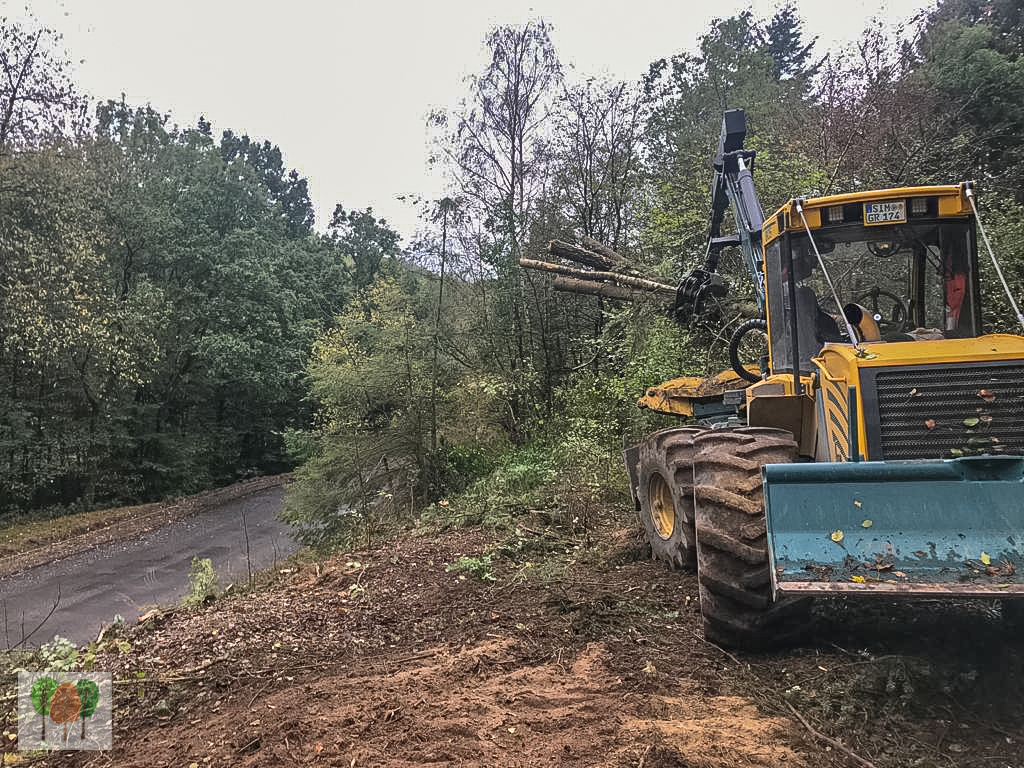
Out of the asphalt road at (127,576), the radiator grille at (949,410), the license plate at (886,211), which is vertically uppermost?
the license plate at (886,211)

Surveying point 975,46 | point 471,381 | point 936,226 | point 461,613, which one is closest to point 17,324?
point 471,381

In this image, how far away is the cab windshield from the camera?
4664mm

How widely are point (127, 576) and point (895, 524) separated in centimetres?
1549

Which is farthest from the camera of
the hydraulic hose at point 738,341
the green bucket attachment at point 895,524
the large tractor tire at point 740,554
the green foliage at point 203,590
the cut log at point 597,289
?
the cut log at point 597,289

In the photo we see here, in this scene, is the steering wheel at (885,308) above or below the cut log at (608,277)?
below

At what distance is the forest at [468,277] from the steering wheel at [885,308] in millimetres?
4070

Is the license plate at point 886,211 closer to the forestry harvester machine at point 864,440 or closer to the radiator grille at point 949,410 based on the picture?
the forestry harvester machine at point 864,440

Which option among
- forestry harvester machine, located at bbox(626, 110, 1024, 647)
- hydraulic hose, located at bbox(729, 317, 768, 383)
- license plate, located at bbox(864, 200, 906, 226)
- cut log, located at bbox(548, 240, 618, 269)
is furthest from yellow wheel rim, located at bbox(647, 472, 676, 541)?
cut log, located at bbox(548, 240, 618, 269)

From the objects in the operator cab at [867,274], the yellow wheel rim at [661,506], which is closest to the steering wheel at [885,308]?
the operator cab at [867,274]

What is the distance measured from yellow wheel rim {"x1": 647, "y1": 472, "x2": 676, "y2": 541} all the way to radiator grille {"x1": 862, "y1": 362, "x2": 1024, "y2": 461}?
238 centimetres

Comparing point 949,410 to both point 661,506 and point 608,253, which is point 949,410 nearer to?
point 661,506

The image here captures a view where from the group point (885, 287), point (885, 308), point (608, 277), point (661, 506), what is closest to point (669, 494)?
point (661, 506)

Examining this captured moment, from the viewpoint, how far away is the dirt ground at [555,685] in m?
3.04

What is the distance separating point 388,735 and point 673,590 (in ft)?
9.20
